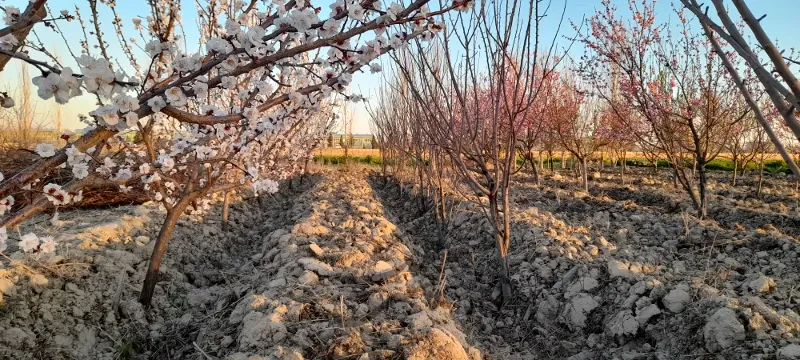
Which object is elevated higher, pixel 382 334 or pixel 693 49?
pixel 693 49

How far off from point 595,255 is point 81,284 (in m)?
4.21

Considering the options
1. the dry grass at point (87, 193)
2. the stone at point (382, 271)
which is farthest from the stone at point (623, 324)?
the dry grass at point (87, 193)

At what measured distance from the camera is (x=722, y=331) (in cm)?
273

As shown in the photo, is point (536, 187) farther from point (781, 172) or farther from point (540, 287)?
point (781, 172)

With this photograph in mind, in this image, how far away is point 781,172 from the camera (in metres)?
13.2

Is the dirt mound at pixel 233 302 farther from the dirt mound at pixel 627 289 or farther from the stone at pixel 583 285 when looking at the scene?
the stone at pixel 583 285

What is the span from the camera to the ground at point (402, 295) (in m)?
2.77

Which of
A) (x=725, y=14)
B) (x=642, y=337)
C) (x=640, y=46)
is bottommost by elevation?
(x=642, y=337)

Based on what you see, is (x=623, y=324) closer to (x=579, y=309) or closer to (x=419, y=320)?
(x=579, y=309)

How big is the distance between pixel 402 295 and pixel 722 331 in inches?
72.8

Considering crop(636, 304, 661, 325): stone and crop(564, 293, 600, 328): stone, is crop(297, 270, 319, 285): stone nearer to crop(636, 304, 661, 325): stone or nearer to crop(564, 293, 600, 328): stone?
crop(564, 293, 600, 328): stone

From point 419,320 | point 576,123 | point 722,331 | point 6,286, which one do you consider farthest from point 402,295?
point 576,123

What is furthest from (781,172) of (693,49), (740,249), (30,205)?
(30,205)

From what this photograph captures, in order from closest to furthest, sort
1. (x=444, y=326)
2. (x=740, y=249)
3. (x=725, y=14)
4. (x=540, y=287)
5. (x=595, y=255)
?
(x=725, y=14)
(x=444, y=326)
(x=540, y=287)
(x=595, y=255)
(x=740, y=249)
